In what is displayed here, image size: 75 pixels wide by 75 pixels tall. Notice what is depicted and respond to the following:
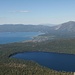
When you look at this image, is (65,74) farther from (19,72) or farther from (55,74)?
(19,72)

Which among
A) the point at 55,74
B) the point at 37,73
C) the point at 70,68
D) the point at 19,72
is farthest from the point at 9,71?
the point at 70,68

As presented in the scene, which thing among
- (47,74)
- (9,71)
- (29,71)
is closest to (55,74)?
(47,74)

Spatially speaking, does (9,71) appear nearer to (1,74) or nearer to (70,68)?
(1,74)

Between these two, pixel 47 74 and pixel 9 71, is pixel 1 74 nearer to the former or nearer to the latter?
pixel 9 71

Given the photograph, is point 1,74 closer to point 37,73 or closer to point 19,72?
point 19,72

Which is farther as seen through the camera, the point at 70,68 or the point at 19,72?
the point at 70,68

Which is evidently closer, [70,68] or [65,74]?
[65,74]

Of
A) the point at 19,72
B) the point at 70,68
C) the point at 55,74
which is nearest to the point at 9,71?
the point at 19,72

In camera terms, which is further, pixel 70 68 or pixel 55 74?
pixel 70 68
